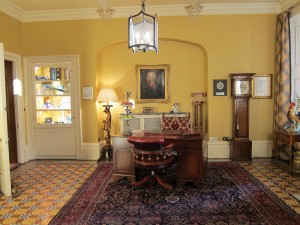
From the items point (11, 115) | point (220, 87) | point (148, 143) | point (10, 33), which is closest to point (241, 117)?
point (220, 87)

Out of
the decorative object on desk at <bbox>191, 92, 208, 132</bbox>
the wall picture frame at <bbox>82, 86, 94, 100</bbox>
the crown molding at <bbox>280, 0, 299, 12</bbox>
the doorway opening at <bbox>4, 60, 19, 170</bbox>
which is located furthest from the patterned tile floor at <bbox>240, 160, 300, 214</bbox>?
the doorway opening at <bbox>4, 60, 19, 170</bbox>

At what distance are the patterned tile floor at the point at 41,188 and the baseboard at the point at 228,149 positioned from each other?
2858 millimetres

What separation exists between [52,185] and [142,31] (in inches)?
120

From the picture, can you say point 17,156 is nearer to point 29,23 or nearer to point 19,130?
point 19,130

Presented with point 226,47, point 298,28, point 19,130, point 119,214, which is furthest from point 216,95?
point 19,130

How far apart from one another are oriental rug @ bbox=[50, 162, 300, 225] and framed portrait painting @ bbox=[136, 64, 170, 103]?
2574mm

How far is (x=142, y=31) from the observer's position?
3.22 m

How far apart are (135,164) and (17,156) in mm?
3420

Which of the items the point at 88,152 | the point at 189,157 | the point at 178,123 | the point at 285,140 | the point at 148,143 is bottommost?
the point at 88,152

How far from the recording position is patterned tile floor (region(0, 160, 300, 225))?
10.7 feet

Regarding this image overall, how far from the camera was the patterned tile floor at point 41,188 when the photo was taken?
320 cm

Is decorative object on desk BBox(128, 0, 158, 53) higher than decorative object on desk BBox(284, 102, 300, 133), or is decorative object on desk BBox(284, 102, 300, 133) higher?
decorative object on desk BBox(128, 0, 158, 53)

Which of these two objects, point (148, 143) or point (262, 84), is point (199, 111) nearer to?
point (262, 84)

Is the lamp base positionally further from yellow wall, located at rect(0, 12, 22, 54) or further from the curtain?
the curtain
